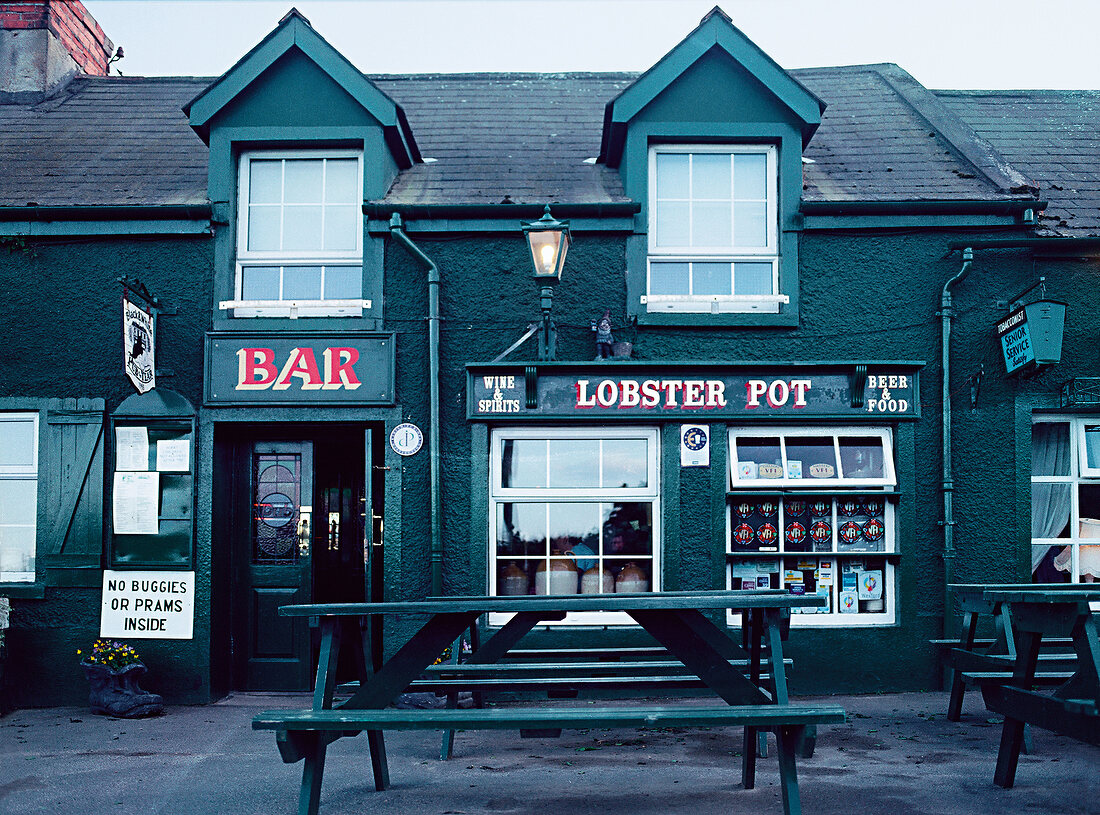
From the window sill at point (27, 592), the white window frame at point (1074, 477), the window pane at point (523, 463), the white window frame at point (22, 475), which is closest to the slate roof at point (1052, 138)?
the white window frame at point (1074, 477)

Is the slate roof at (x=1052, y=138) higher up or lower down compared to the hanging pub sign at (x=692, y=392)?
higher up

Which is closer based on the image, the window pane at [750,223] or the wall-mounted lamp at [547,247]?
the wall-mounted lamp at [547,247]

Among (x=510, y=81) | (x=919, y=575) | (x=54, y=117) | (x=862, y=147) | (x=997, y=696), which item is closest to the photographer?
(x=997, y=696)

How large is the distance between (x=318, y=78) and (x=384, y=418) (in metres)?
3.08

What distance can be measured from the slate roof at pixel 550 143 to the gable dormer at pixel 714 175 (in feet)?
1.35

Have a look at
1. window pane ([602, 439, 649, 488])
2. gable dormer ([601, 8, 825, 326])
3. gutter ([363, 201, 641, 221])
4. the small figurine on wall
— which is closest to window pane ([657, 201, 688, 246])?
gable dormer ([601, 8, 825, 326])

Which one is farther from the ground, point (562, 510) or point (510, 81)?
point (510, 81)

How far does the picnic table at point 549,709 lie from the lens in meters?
4.38

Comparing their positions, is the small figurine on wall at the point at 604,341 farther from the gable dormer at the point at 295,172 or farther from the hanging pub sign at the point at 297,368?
the gable dormer at the point at 295,172

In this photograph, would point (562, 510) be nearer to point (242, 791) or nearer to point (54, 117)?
point (242, 791)

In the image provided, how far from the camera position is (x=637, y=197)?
8711 mm

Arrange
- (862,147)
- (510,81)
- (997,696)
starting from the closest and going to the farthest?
(997,696) < (862,147) < (510,81)

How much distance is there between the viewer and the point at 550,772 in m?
5.91

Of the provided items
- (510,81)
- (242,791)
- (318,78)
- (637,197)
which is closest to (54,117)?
(318,78)
